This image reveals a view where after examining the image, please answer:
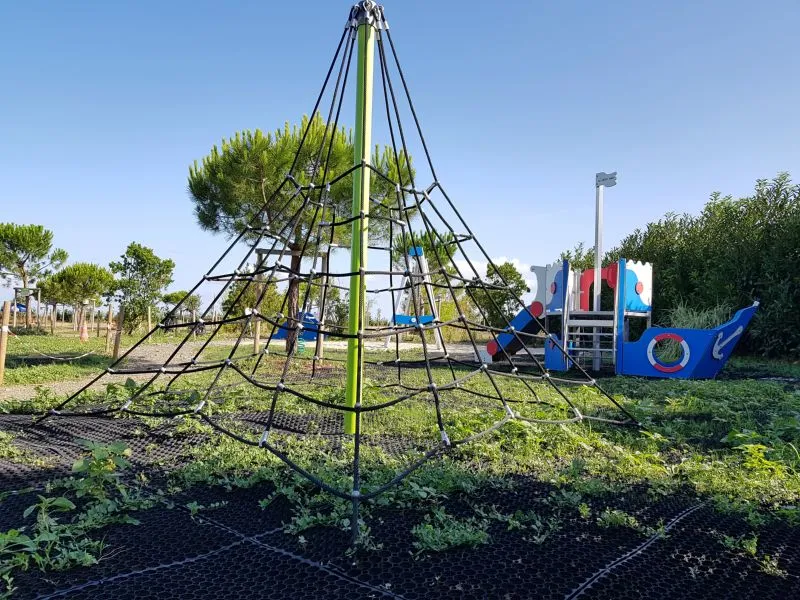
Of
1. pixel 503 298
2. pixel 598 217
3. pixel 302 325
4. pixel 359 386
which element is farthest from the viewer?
pixel 503 298

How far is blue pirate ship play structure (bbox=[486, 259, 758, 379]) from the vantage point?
7.00m

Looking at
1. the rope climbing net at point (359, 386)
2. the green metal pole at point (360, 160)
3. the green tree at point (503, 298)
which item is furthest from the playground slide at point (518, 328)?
the green metal pole at point (360, 160)

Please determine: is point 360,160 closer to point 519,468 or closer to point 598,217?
point 519,468

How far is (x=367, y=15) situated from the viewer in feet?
10.7

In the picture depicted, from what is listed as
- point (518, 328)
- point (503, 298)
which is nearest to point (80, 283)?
point (503, 298)

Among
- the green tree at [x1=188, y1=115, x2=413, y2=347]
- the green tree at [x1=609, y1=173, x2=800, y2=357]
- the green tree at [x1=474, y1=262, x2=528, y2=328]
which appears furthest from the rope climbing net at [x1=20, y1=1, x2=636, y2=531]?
the green tree at [x1=474, y1=262, x2=528, y2=328]

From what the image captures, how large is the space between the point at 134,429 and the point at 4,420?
3.55 ft

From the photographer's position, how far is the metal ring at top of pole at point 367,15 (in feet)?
10.7

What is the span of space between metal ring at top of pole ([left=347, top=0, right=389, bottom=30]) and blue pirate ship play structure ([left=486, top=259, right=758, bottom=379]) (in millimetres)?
3913

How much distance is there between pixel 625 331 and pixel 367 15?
21.2 feet

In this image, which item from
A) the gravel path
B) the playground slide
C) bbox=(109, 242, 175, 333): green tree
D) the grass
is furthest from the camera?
bbox=(109, 242, 175, 333): green tree

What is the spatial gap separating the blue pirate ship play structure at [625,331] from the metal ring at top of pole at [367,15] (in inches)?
154

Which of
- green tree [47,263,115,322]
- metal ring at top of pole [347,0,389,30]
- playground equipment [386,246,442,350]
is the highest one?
metal ring at top of pole [347,0,389,30]

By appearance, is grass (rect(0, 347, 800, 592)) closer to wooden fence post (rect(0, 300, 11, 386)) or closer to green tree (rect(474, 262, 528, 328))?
wooden fence post (rect(0, 300, 11, 386))
